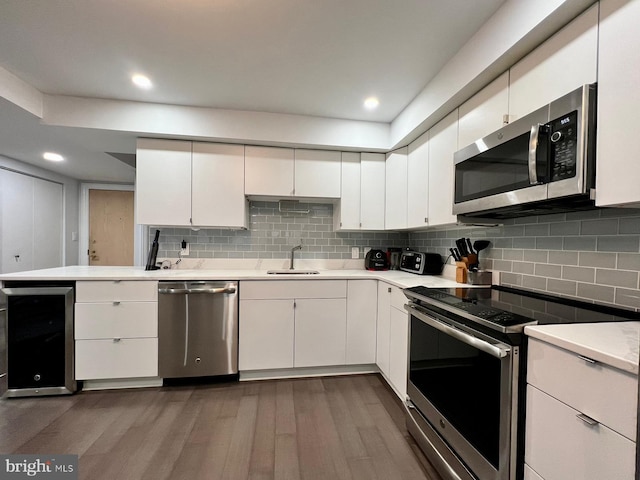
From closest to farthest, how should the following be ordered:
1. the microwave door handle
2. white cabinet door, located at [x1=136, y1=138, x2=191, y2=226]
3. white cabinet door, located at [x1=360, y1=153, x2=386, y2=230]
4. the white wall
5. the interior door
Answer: the microwave door handle < white cabinet door, located at [x1=136, y1=138, x2=191, y2=226] < white cabinet door, located at [x1=360, y1=153, x2=386, y2=230] < the white wall < the interior door

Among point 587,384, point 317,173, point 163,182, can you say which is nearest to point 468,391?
point 587,384

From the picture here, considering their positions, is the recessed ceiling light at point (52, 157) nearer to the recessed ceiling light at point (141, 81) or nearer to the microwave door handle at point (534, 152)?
the recessed ceiling light at point (141, 81)

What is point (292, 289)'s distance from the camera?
2.40 meters

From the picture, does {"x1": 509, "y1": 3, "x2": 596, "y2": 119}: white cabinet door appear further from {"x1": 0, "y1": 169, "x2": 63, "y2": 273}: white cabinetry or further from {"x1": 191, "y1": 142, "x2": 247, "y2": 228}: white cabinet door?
{"x1": 0, "y1": 169, "x2": 63, "y2": 273}: white cabinetry

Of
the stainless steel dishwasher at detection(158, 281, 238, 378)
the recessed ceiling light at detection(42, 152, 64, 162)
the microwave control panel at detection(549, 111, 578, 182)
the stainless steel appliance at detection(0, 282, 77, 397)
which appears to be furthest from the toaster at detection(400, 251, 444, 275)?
the recessed ceiling light at detection(42, 152, 64, 162)

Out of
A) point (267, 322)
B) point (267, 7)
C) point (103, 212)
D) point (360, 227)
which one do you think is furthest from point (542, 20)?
point (103, 212)

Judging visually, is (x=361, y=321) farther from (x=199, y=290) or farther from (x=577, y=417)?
(x=577, y=417)

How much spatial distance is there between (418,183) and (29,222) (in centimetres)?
500

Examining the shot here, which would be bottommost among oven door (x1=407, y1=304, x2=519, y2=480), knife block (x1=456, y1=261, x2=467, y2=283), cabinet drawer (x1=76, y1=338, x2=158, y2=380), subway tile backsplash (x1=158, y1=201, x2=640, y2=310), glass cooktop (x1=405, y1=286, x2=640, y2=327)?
cabinet drawer (x1=76, y1=338, x2=158, y2=380)

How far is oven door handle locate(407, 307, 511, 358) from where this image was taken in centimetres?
102

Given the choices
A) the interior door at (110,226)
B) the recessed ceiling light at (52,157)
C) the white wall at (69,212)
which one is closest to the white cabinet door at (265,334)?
the recessed ceiling light at (52,157)

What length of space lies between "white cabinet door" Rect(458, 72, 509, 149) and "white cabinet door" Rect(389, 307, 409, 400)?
1.26 metres

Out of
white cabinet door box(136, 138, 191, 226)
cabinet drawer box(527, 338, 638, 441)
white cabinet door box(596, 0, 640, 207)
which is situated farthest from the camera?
white cabinet door box(136, 138, 191, 226)

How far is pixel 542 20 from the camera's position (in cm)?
116
